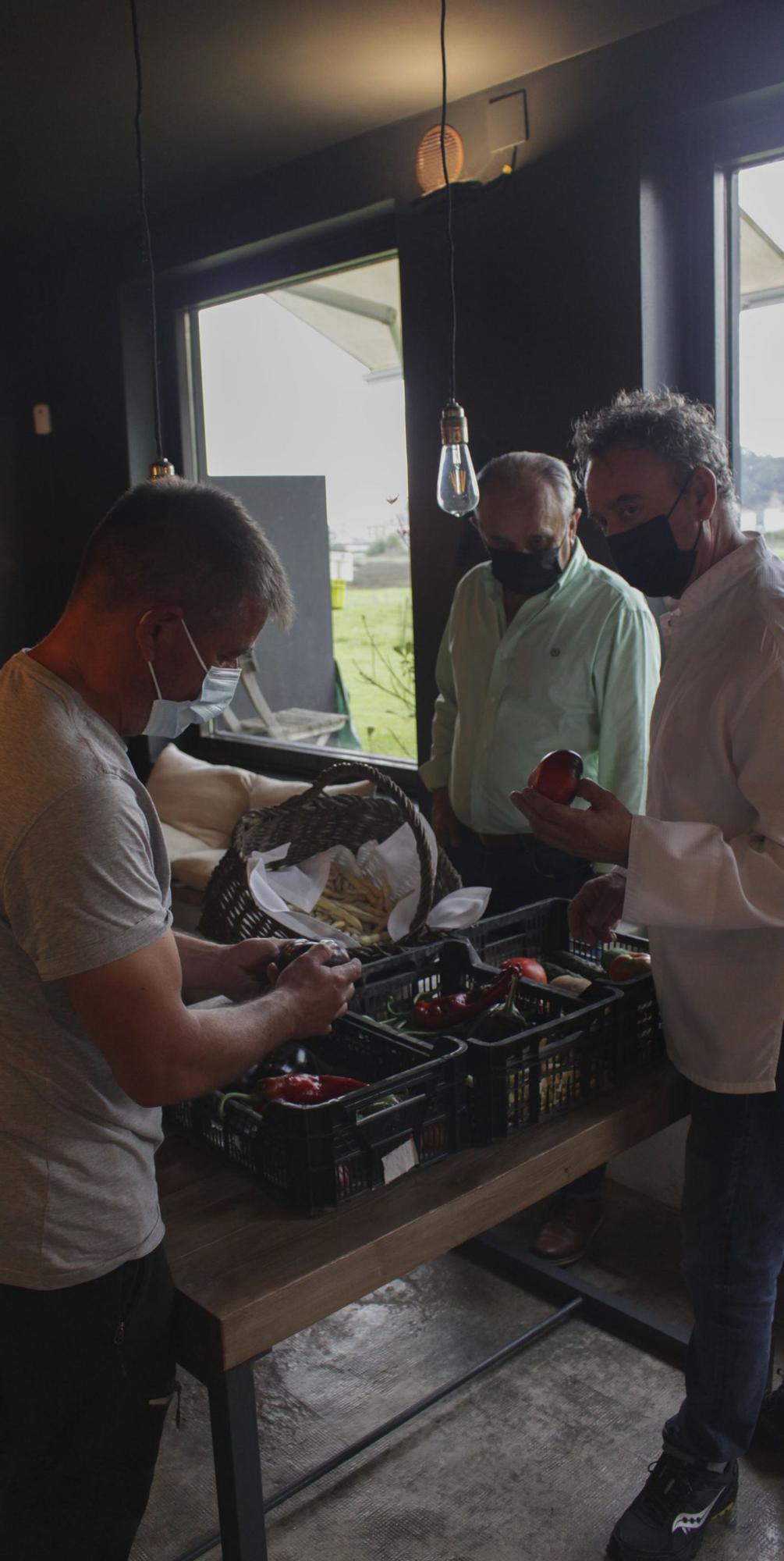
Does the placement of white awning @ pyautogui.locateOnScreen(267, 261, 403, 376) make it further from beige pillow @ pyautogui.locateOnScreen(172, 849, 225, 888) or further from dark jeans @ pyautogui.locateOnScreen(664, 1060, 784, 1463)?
dark jeans @ pyautogui.locateOnScreen(664, 1060, 784, 1463)

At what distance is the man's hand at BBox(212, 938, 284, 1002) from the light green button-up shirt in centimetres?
125

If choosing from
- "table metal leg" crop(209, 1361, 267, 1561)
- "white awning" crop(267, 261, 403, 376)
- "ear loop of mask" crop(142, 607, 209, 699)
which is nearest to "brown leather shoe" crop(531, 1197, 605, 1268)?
"table metal leg" crop(209, 1361, 267, 1561)

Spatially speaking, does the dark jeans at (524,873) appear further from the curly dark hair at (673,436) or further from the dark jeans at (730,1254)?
the curly dark hair at (673,436)

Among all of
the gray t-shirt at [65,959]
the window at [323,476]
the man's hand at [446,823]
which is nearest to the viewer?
the gray t-shirt at [65,959]

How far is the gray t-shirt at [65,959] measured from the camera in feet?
3.70

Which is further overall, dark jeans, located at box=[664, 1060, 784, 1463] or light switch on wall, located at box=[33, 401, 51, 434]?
light switch on wall, located at box=[33, 401, 51, 434]

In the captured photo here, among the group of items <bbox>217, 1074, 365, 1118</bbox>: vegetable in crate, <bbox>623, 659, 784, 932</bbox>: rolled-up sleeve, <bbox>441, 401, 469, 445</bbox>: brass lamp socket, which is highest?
<bbox>441, 401, 469, 445</bbox>: brass lamp socket

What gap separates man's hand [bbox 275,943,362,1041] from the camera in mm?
1421

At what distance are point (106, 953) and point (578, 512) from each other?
202cm

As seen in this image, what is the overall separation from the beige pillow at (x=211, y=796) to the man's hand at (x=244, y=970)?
8.61 ft

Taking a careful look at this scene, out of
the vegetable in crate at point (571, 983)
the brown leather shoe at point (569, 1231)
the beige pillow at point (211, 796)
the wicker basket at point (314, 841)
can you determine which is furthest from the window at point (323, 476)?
the vegetable in crate at point (571, 983)

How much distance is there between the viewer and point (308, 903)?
254cm

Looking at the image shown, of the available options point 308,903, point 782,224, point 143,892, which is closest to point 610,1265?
point 308,903

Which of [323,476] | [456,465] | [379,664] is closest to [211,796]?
[379,664]
